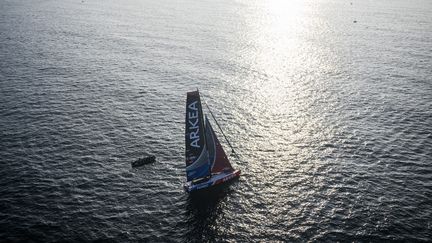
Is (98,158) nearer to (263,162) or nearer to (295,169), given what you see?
(263,162)

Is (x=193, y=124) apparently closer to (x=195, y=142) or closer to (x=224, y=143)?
(x=195, y=142)

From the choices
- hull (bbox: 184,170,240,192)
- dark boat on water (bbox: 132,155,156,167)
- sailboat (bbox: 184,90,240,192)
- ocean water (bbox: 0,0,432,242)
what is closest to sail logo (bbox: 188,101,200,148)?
sailboat (bbox: 184,90,240,192)

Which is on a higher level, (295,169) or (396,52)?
(396,52)

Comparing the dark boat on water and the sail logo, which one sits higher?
the sail logo

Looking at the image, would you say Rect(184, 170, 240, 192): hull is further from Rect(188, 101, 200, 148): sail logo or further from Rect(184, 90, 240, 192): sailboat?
Rect(188, 101, 200, 148): sail logo

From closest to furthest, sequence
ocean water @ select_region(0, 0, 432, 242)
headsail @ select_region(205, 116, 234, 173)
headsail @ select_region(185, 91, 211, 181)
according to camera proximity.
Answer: ocean water @ select_region(0, 0, 432, 242) → headsail @ select_region(185, 91, 211, 181) → headsail @ select_region(205, 116, 234, 173)

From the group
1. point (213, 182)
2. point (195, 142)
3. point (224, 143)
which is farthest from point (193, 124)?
point (224, 143)


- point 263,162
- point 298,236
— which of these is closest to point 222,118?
point 263,162
